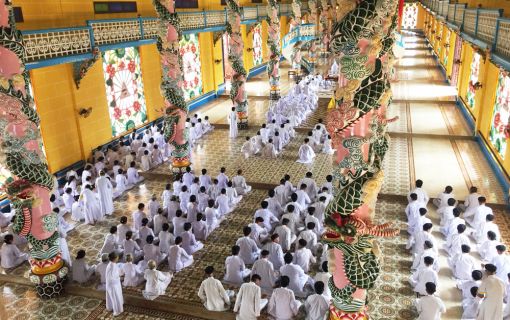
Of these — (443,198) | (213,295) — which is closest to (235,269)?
(213,295)

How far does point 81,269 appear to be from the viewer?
30.6ft

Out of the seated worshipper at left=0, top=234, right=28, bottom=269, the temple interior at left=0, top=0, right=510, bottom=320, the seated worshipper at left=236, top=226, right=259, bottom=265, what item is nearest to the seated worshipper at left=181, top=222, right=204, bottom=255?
the temple interior at left=0, top=0, right=510, bottom=320

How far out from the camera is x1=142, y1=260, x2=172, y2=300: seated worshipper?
348 inches

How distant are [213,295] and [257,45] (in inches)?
1179

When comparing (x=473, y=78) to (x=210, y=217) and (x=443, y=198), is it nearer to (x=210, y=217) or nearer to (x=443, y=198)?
(x=443, y=198)

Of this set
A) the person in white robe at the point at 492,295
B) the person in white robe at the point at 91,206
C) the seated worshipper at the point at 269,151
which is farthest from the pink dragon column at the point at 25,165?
the seated worshipper at the point at 269,151

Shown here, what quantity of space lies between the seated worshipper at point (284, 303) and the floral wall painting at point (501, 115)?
928 centimetres

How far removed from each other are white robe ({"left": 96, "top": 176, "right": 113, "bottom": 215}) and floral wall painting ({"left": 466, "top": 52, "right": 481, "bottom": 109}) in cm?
1522

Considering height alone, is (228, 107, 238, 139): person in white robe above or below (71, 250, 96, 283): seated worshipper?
above

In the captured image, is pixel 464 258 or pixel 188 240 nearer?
pixel 464 258

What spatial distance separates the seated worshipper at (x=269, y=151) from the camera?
16422 mm

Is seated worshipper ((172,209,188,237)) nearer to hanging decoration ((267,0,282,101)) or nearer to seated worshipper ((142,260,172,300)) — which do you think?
seated worshipper ((142,260,172,300))

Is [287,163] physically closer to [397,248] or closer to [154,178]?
[154,178]

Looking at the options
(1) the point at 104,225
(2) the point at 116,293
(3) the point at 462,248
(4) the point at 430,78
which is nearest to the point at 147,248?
(2) the point at 116,293
